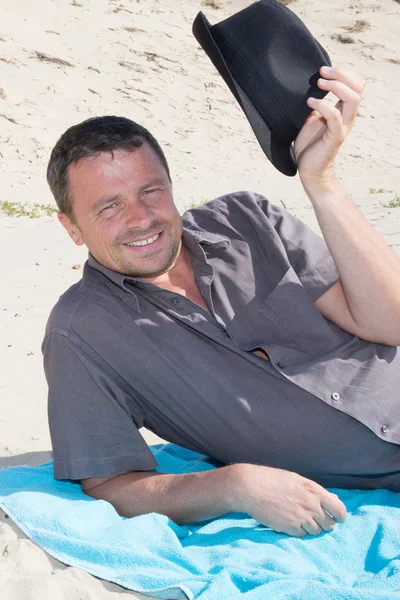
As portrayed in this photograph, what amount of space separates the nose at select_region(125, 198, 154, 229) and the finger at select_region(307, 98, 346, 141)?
67cm

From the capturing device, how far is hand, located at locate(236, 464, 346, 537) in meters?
2.50

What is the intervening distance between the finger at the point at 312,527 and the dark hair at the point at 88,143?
135cm

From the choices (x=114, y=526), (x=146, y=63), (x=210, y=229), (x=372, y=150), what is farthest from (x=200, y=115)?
(x=114, y=526)

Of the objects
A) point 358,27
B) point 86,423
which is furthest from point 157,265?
point 358,27

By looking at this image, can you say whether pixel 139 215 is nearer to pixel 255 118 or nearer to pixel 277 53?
pixel 255 118

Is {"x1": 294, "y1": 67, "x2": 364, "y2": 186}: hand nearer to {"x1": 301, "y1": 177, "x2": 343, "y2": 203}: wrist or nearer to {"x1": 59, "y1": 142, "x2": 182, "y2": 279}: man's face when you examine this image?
{"x1": 301, "y1": 177, "x2": 343, "y2": 203}: wrist

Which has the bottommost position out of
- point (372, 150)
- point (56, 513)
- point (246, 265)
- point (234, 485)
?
point (372, 150)

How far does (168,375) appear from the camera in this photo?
2.78 m

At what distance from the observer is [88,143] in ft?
9.72

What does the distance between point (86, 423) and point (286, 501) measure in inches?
26.4

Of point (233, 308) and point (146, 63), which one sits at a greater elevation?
point (233, 308)

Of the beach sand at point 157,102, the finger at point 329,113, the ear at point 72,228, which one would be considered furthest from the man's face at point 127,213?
the beach sand at point 157,102

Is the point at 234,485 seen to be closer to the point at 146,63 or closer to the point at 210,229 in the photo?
the point at 210,229

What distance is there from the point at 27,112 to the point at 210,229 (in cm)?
960
